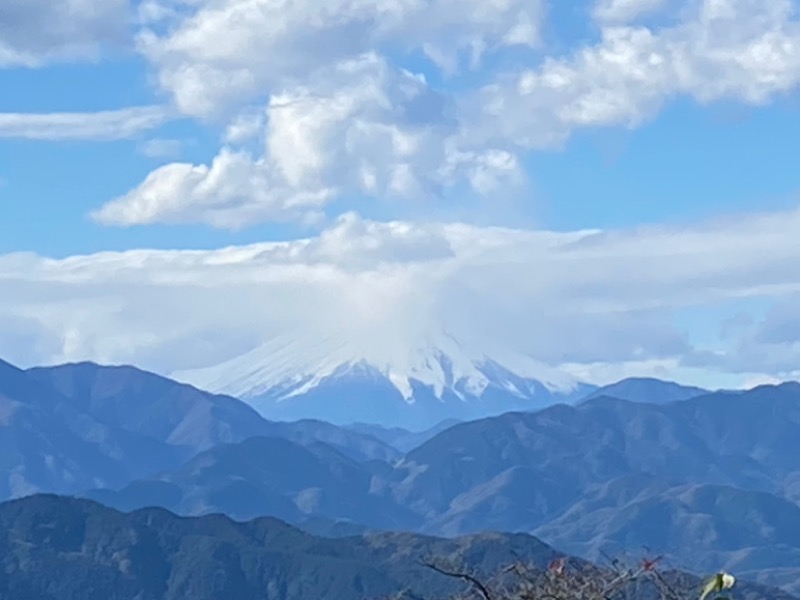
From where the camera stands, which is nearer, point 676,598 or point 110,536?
point 676,598

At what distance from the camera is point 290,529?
185m

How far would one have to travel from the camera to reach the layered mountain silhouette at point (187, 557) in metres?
159

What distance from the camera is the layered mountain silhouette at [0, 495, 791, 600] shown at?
159m

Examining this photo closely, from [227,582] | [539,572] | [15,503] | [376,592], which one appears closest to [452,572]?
[539,572]

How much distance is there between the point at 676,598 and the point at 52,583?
145337 millimetres

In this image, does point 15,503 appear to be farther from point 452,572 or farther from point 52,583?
point 452,572

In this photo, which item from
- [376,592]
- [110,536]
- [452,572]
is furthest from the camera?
[110,536]

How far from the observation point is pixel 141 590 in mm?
162500

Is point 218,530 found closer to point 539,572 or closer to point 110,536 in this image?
point 110,536

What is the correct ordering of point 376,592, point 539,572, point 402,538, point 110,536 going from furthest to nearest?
point 402,538 < point 110,536 < point 376,592 < point 539,572

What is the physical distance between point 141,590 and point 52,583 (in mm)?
9004

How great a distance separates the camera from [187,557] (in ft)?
553

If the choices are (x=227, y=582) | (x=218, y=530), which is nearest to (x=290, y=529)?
(x=218, y=530)

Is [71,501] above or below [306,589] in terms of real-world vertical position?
above
